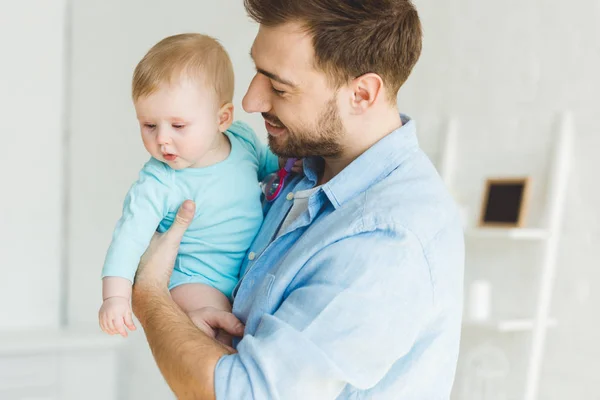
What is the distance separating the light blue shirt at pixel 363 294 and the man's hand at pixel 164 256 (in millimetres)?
204

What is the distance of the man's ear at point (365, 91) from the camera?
147cm

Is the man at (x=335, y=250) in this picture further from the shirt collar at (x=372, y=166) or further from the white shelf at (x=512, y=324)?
the white shelf at (x=512, y=324)

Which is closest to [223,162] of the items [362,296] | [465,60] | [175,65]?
[175,65]

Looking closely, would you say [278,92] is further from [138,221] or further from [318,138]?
[138,221]

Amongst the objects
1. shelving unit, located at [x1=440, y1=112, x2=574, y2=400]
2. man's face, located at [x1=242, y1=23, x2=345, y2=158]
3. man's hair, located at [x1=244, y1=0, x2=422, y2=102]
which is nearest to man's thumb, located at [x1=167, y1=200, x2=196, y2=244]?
man's face, located at [x1=242, y1=23, x2=345, y2=158]

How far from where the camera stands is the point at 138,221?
156 cm

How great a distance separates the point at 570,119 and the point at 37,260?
2.35 meters

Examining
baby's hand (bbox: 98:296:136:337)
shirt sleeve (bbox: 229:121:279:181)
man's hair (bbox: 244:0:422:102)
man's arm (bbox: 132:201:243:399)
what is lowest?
baby's hand (bbox: 98:296:136:337)

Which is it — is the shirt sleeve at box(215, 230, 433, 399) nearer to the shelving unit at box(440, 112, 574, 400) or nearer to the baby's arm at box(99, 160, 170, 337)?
the baby's arm at box(99, 160, 170, 337)

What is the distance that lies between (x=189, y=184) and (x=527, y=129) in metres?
1.90

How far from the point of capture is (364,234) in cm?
126

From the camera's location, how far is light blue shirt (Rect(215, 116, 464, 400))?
3.88ft

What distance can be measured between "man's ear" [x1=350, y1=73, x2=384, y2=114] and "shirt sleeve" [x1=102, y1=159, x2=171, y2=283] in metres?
0.41

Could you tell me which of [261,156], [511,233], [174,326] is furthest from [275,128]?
[511,233]
